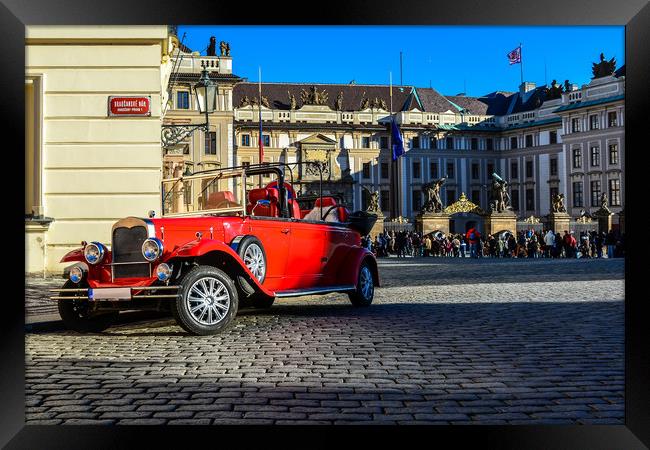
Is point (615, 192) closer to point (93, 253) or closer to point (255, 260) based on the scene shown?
point (255, 260)

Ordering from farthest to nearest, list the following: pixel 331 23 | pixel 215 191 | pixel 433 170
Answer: pixel 433 170
pixel 215 191
pixel 331 23

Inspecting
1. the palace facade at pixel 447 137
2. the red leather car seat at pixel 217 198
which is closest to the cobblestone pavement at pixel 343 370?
the red leather car seat at pixel 217 198

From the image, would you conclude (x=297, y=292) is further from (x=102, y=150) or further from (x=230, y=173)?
(x=102, y=150)

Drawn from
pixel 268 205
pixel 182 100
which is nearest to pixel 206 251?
pixel 268 205

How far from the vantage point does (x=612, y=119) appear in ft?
210

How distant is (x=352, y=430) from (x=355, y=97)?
3191 inches

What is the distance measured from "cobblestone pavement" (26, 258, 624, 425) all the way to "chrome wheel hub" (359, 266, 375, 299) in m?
1.19

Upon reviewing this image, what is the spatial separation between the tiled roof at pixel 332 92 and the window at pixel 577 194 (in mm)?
21730

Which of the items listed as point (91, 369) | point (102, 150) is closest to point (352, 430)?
point (91, 369)

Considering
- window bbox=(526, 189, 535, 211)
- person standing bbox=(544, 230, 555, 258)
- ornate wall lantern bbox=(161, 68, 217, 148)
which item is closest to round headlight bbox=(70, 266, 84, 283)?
ornate wall lantern bbox=(161, 68, 217, 148)

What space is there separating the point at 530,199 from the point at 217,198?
73.5m

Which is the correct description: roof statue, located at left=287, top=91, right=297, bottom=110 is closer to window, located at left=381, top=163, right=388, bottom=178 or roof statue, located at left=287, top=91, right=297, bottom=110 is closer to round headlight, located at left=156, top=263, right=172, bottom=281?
window, located at left=381, top=163, right=388, bottom=178

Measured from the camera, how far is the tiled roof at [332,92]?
76.2 m

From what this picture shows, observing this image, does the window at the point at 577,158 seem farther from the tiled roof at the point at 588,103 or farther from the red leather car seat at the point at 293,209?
the red leather car seat at the point at 293,209
